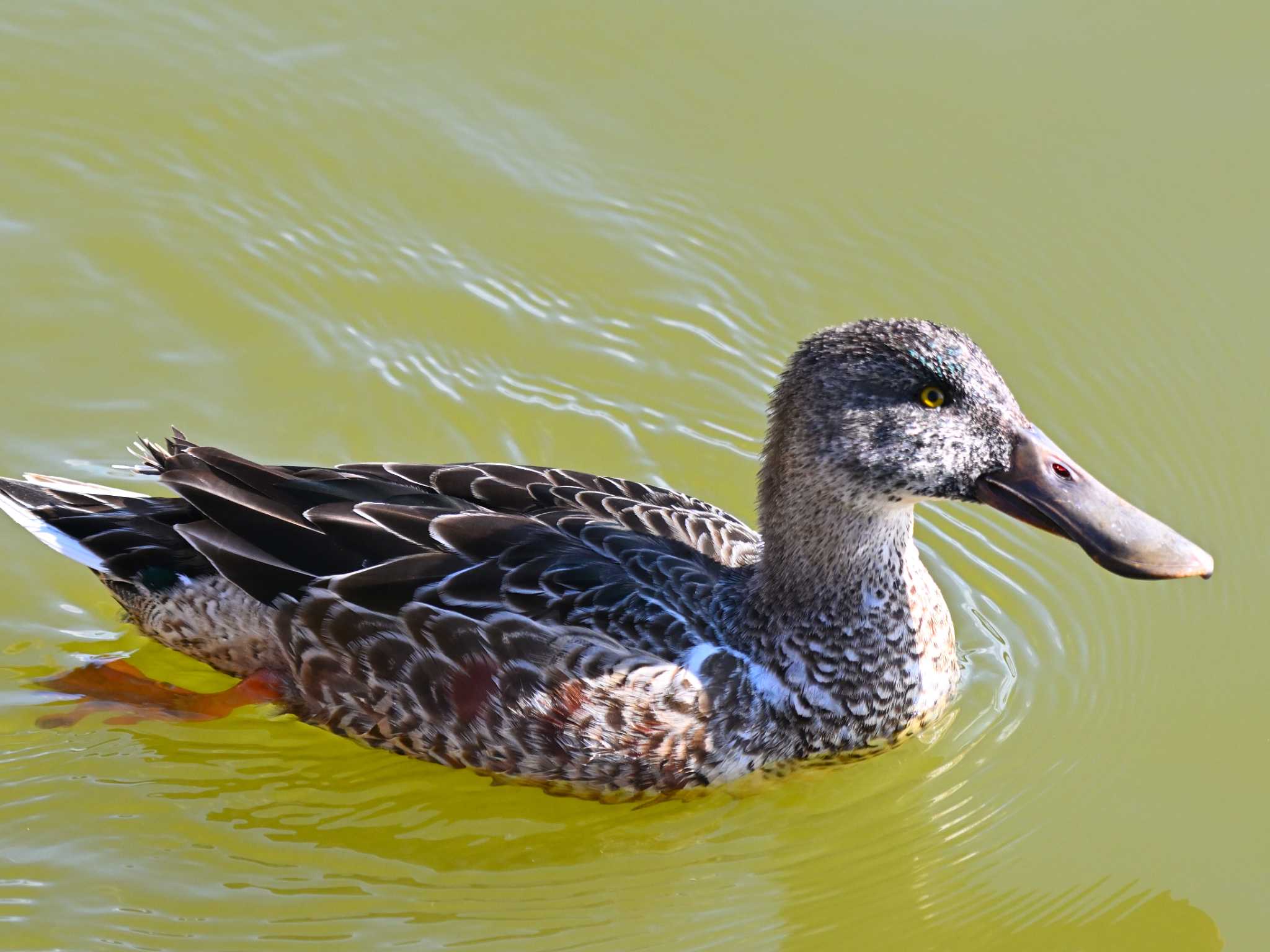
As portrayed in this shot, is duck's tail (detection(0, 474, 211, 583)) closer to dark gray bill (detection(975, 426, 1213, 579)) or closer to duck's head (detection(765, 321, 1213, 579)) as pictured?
duck's head (detection(765, 321, 1213, 579))

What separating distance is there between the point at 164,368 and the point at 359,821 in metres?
3.01

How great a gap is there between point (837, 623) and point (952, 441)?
995 mm

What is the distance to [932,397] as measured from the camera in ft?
21.7

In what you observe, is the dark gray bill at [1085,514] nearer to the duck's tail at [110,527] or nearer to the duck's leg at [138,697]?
the duck's leg at [138,697]

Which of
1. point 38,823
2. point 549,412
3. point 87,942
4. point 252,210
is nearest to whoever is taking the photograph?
point 87,942

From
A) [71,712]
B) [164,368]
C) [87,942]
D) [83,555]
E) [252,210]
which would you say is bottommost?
[87,942]

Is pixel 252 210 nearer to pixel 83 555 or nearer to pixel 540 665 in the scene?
pixel 83 555

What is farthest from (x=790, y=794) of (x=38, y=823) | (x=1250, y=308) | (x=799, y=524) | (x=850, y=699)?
(x=1250, y=308)

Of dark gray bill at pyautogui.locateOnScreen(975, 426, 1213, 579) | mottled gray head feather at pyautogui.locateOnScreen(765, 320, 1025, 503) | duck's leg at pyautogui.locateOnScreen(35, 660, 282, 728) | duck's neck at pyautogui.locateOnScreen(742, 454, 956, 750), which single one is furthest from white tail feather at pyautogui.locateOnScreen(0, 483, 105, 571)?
dark gray bill at pyautogui.locateOnScreen(975, 426, 1213, 579)

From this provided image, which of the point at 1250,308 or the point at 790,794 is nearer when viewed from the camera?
the point at 790,794

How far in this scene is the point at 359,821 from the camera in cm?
716

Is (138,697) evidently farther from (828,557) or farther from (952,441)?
(952,441)

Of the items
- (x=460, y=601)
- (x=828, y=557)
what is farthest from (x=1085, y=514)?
(x=460, y=601)

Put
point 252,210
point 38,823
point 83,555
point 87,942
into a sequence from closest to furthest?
1. point 87,942
2. point 38,823
3. point 83,555
4. point 252,210
